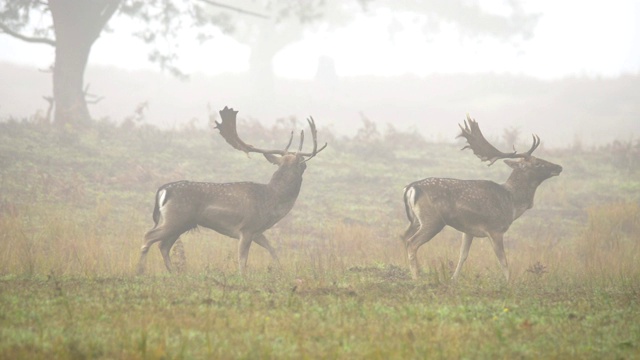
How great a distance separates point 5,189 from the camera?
17.6 m

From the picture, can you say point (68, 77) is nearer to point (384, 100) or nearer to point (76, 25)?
point (76, 25)

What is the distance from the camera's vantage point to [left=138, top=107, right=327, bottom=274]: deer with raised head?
1148 centimetres

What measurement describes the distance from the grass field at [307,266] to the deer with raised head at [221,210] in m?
0.50

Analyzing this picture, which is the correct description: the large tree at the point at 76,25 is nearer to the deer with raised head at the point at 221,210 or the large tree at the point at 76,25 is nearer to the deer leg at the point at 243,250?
the deer with raised head at the point at 221,210

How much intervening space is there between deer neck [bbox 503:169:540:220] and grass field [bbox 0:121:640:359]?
0.93 m

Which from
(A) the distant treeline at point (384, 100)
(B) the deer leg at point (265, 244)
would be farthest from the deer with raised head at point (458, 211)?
(A) the distant treeline at point (384, 100)

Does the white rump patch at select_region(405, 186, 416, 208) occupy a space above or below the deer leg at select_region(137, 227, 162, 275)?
above

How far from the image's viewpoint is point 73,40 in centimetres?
2491

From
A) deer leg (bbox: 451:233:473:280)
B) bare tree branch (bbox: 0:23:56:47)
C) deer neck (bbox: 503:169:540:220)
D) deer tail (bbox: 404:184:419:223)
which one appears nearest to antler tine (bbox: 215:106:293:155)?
deer tail (bbox: 404:184:419:223)

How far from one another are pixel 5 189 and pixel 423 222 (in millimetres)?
10290

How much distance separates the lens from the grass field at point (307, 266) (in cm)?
680

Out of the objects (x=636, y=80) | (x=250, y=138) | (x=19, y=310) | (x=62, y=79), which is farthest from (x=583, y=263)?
(x=636, y=80)

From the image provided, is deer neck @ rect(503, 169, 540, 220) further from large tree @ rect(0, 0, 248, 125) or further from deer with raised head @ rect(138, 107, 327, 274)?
large tree @ rect(0, 0, 248, 125)

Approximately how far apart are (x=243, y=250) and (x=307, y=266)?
106 centimetres
